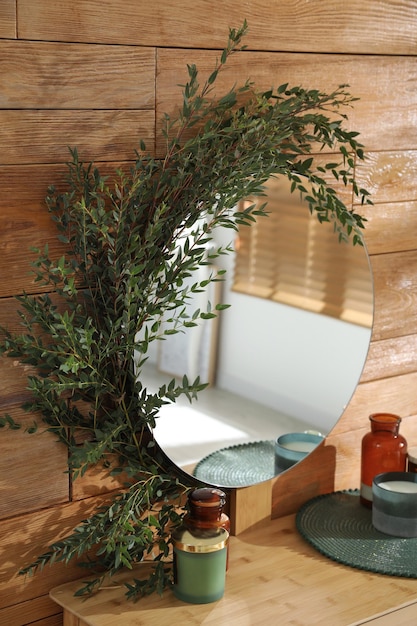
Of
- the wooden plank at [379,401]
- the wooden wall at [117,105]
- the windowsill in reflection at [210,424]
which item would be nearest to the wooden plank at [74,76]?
the wooden wall at [117,105]

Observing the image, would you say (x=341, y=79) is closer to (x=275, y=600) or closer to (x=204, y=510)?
(x=204, y=510)

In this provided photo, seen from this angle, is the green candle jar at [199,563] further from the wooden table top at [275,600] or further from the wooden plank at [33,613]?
the wooden plank at [33,613]

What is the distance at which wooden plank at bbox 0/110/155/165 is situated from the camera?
1.41 meters

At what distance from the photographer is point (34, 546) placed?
61.4 inches

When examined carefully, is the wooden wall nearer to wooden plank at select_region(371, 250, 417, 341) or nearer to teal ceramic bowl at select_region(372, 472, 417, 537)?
wooden plank at select_region(371, 250, 417, 341)

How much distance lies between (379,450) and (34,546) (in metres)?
0.75

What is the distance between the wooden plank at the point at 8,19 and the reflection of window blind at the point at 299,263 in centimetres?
53

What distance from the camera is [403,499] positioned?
176 cm

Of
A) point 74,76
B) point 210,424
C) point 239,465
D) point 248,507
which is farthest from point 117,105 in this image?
point 248,507

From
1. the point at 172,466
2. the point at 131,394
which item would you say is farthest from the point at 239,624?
the point at 131,394

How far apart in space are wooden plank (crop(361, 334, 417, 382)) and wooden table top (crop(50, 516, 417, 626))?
442 mm

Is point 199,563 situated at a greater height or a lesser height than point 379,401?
lesser

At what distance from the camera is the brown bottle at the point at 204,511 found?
1.53 m

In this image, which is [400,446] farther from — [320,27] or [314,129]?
[320,27]
